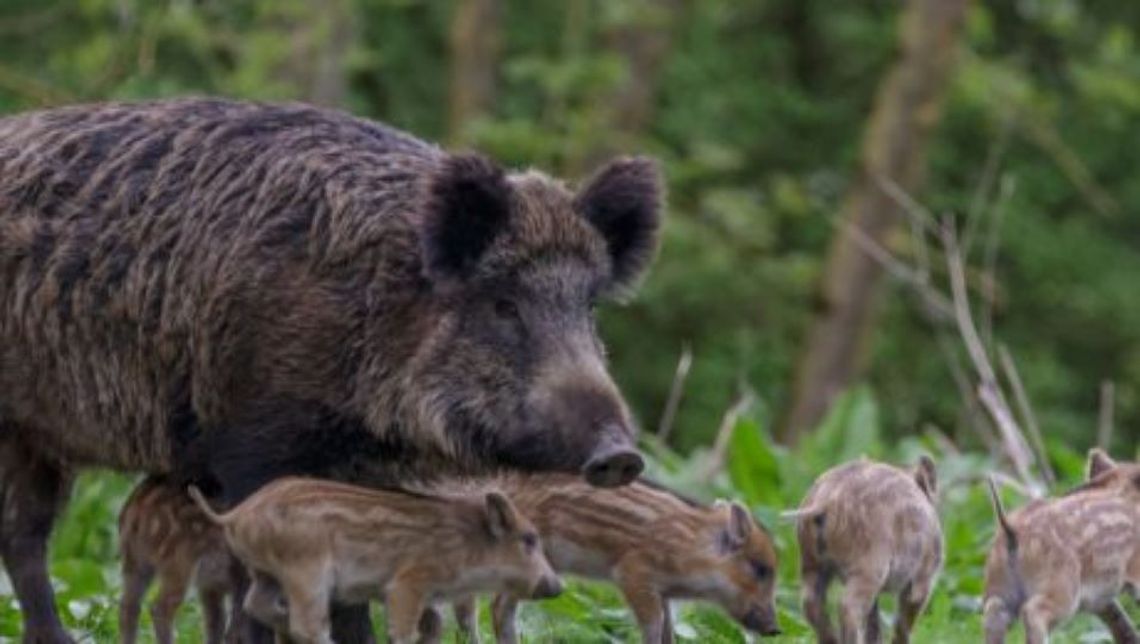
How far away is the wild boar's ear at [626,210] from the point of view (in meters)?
9.35

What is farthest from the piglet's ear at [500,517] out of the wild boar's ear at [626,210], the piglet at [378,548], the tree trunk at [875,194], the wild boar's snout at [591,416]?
the tree trunk at [875,194]

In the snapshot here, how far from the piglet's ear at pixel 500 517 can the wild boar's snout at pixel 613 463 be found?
37 cm

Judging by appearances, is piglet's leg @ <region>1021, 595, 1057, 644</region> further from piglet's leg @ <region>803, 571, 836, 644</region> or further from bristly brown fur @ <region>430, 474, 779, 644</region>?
bristly brown fur @ <region>430, 474, 779, 644</region>

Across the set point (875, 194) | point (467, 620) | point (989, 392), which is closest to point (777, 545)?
point (989, 392)

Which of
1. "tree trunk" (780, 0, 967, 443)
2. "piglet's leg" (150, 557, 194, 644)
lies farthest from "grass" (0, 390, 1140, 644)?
"tree trunk" (780, 0, 967, 443)

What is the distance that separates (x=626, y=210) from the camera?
30.9 feet

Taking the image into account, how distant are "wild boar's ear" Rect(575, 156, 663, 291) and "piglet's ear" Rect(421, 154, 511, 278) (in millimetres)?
371

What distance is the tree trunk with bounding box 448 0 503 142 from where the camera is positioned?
28125 mm

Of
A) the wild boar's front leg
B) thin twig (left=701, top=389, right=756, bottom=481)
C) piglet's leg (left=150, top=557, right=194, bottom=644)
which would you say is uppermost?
piglet's leg (left=150, top=557, right=194, bottom=644)

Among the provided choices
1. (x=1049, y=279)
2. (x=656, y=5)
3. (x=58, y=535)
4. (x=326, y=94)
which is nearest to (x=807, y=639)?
(x=58, y=535)

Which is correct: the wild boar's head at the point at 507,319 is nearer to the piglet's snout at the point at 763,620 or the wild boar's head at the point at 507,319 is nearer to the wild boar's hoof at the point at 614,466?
the wild boar's hoof at the point at 614,466

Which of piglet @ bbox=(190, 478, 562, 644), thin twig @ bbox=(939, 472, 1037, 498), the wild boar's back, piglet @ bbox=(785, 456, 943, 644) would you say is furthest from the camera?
thin twig @ bbox=(939, 472, 1037, 498)

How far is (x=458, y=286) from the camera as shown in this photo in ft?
29.5

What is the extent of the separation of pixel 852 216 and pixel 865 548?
16441 millimetres
